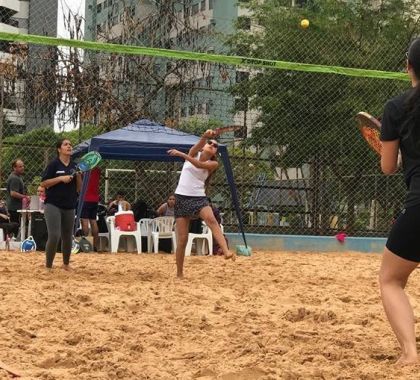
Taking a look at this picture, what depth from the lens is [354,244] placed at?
1470cm

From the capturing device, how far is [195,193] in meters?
8.70

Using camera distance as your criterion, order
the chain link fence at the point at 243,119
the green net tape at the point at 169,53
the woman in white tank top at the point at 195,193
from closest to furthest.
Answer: the woman in white tank top at the point at 195,193 → the green net tape at the point at 169,53 → the chain link fence at the point at 243,119

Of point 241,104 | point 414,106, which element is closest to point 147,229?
point 241,104

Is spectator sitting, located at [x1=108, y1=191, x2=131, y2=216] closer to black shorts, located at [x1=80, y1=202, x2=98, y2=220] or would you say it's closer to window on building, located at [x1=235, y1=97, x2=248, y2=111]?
black shorts, located at [x1=80, y1=202, x2=98, y2=220]

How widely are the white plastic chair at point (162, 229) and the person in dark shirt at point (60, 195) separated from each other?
15.6 feet

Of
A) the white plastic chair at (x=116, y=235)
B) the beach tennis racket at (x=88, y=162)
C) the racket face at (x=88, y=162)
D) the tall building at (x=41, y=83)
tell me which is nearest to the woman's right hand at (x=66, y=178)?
the beach tennis racket at (x=88, y=162)

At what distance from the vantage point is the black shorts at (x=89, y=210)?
1354 cm

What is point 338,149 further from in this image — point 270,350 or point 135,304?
point 270,350

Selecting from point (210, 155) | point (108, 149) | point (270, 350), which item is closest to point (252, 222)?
point (108, 149)

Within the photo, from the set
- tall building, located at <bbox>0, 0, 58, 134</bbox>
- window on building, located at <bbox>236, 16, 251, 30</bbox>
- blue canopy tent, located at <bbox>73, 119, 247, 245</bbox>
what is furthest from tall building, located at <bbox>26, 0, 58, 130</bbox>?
window on building, located at <bbox>236, 16, 251, 30</bbox>

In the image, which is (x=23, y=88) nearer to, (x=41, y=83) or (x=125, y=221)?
(x=41, y=83)

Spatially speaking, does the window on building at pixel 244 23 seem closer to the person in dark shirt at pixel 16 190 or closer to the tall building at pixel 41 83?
the tall building at pixel 41 83

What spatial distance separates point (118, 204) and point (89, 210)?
20.1 inches

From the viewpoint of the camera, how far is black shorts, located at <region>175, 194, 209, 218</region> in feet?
28.3
